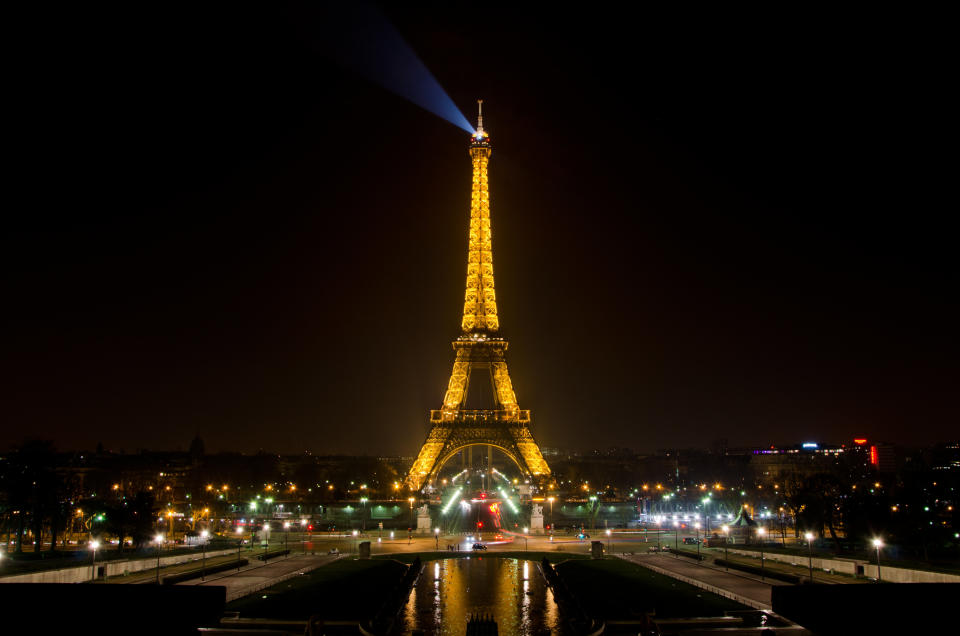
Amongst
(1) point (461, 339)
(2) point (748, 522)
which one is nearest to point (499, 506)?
(1) point (461, 339)

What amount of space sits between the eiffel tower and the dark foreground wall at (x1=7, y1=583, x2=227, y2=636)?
70094mm

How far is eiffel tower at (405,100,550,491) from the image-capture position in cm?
8831

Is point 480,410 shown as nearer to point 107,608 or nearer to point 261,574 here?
point 261,574

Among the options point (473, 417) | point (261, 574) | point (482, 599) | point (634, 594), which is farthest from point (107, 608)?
point (473, 417)

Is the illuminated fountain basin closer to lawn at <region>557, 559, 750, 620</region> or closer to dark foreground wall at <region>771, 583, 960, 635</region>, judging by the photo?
lawn at <region>557, 559, 750, 620</region>

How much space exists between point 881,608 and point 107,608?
655 inches

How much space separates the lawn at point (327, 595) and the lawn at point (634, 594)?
27.4 ft

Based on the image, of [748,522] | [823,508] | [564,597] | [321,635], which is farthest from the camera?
[748,522]

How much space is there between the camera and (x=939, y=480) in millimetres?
69500

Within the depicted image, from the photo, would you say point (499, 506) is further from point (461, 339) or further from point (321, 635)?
point (321, 635)

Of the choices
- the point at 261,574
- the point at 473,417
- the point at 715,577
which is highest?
the point at 473,417

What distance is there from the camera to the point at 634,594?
103 feet

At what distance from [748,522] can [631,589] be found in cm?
3020

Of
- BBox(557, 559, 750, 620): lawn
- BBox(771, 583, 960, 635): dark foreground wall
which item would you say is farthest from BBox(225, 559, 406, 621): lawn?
BBox(771, 583, 960, 635): dark foreground wall
